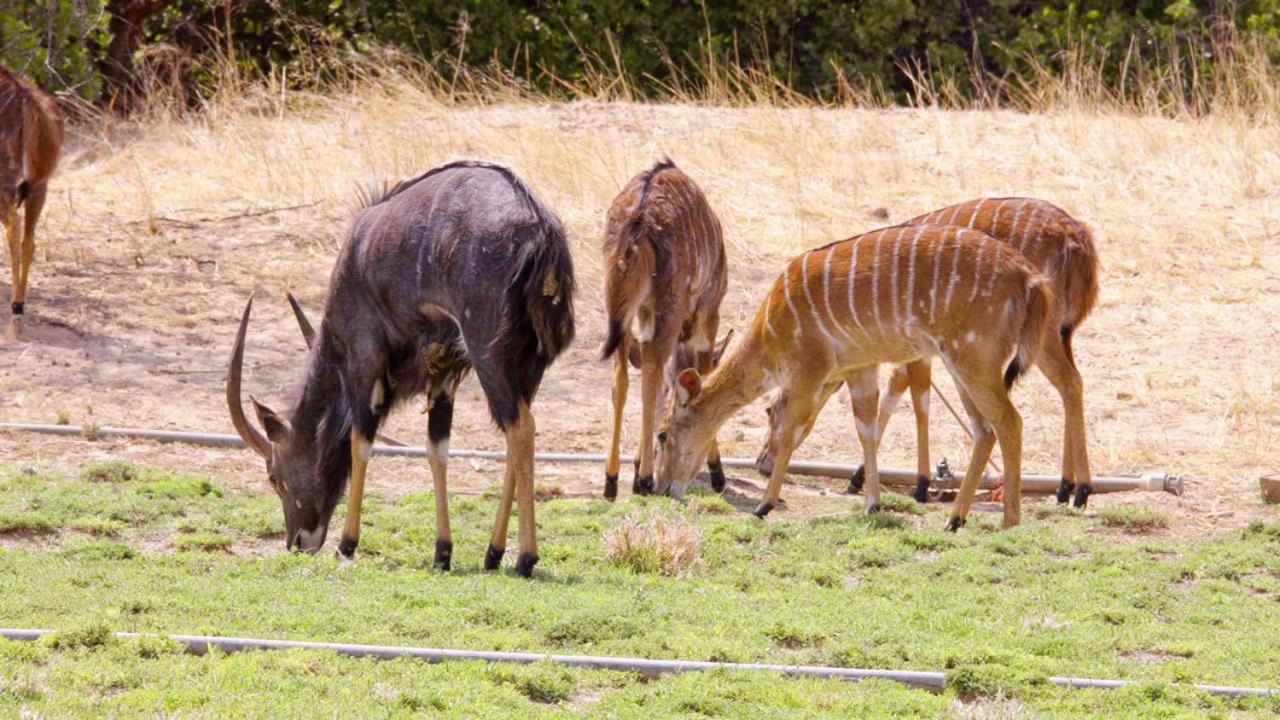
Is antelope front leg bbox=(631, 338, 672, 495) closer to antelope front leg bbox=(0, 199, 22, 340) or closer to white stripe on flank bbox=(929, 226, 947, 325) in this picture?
white stripe on flank bbox=(929, 226, 947, 325)

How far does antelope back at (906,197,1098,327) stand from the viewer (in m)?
9.05

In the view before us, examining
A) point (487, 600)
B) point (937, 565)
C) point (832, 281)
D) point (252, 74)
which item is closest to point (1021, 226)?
point (832, 281)

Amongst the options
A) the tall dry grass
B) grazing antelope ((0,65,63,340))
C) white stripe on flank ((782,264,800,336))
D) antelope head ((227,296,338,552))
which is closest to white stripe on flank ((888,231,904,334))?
white stripe on flank ((782,264,800,336))

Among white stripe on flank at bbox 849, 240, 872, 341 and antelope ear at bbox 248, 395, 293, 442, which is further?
white stripe on flank at bbox 849, 240, 872, 341

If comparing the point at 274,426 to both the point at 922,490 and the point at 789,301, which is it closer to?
the point at 789,301

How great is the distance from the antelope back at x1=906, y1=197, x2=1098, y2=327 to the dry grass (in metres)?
2.72

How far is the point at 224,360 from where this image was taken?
11734 mm

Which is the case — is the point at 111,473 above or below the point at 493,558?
below

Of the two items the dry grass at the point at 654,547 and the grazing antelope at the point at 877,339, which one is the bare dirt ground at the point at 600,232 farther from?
the dry grass at the point at 654,547

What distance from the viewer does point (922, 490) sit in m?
9.29

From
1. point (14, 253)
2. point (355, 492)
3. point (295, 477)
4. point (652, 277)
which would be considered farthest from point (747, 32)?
point (355, 492)

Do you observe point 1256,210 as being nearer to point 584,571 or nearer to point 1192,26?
point 1192,26

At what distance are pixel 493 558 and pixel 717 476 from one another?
2.66 m

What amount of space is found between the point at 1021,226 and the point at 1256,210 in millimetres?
5861
